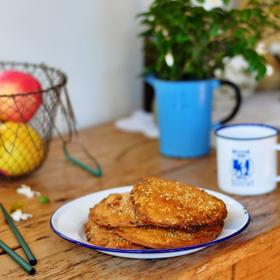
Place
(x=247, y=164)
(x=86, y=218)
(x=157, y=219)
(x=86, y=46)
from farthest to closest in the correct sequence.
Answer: (x=86, y=46), (x=247, y=164), (x=86, y=218), (x=157, y=219)

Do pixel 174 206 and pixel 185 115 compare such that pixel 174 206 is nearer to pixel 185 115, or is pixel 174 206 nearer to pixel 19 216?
pixel 19 216

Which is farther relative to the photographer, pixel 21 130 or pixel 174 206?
pixel 21 130

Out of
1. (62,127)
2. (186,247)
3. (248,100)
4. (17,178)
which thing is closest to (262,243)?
(186,247)

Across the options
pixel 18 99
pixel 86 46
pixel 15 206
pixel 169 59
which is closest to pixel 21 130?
pixel 18 99

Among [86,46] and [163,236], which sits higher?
[86,46]

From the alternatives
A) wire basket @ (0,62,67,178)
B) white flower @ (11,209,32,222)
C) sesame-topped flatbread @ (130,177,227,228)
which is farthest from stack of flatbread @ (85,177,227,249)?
wire basket @ (0,62,67,178)

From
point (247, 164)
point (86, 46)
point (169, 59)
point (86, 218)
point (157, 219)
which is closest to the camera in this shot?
point (157, 219)

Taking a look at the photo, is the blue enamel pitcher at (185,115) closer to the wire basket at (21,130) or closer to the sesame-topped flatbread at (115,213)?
the wire basket at (21,130)
